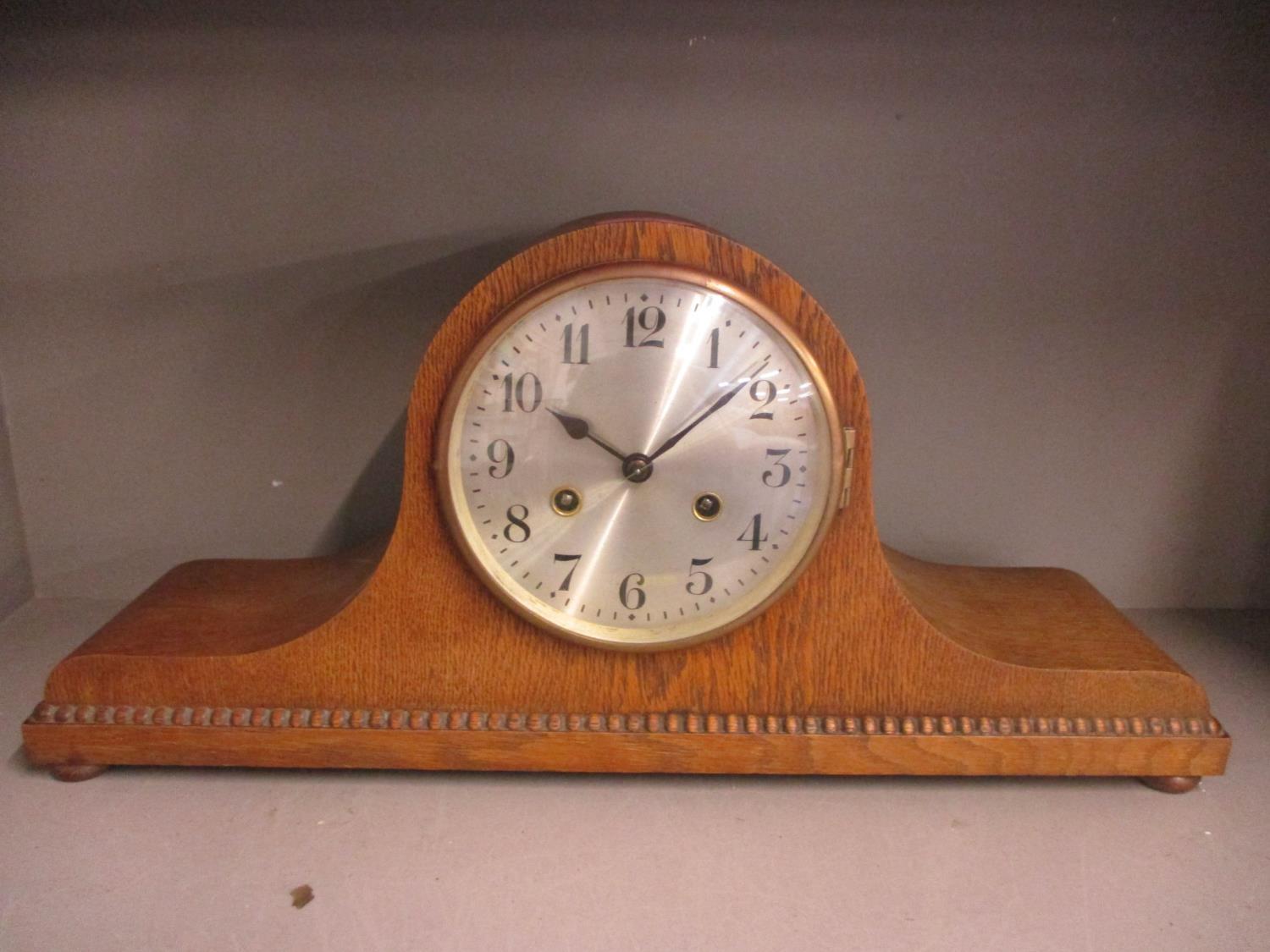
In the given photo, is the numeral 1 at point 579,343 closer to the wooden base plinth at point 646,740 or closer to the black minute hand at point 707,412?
the black minute hand at point 707,412

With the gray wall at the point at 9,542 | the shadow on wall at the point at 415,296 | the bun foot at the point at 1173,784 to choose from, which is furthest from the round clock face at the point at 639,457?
the gray wall at the point at 9,542

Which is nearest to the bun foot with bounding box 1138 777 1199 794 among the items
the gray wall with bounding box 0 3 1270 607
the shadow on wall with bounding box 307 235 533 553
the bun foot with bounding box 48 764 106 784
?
the gray wall with bounding box 0 3 1270 607

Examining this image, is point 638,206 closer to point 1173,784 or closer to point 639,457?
point 639,457

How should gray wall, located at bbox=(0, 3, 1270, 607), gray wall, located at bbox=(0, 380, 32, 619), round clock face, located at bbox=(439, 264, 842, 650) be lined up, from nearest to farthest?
round clock face, located at bbox=(439, 264, 842, 650), gray wall, located at bbox=(0, 3, 1270, 607), gray wall, located at bbox=(0, 380, 32, 619)

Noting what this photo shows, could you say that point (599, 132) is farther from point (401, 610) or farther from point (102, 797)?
point (102, 797)

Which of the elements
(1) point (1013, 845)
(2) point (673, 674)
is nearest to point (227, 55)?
(2) point (673, 674)

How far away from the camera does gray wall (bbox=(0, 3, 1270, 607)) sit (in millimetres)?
1192

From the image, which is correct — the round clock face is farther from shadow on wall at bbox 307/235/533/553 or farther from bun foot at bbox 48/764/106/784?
bun foot at bbox 48/764/106/784

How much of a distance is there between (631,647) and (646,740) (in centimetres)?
10

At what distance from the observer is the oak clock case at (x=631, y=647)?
97 centimetres

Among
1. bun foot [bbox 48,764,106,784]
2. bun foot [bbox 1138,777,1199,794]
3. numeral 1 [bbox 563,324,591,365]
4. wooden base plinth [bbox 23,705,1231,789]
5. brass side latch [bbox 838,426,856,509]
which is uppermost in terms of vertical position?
numeral 1 [bbox 563,324,591,365]

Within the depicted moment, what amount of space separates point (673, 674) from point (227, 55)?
0.85m

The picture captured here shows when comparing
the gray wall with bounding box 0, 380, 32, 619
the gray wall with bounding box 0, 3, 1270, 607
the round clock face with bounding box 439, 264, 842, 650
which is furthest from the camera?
the gray wall with bounding box 0, 380, 32, 619

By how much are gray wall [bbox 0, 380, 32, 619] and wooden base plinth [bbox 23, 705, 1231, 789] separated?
422 millimetres
